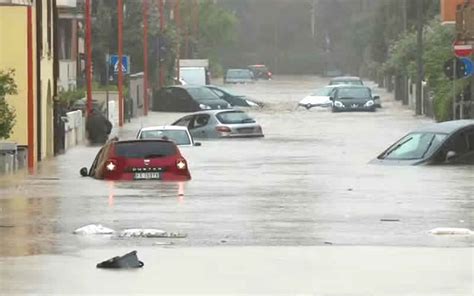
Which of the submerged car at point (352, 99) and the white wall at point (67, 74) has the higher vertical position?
the white wall at point (67, 74)

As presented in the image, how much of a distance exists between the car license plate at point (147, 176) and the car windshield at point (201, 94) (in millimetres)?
44010

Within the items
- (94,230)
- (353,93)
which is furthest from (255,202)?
(353,93)

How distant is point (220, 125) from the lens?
183 ft

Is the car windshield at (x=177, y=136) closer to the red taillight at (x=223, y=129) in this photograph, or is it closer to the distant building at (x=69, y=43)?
the red taillight at (x=223, y=129)

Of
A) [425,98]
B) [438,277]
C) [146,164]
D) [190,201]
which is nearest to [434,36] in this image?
[425,98]

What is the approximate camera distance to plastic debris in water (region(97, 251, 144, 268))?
16.4 meters

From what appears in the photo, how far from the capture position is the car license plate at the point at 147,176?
32.8 m

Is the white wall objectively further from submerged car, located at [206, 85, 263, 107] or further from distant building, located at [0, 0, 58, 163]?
distant building, located at [0, 0, 58, 163]

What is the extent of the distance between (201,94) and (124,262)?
202 ft

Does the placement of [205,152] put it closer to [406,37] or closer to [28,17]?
[28,17]

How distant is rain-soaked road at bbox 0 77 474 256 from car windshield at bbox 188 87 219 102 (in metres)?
28.0

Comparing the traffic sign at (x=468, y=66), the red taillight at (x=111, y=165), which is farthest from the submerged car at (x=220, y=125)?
the red taillight at (x=111, y=165)

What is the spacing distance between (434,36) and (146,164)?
41484mm

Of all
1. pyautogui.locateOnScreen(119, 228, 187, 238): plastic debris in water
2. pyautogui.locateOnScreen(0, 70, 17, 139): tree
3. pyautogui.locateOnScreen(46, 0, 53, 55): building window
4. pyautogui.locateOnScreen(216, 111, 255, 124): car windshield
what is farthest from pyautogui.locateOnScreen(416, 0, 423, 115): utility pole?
pyautogui.locateOnScreen(119, 228, 187, 238): plastic debris in water
